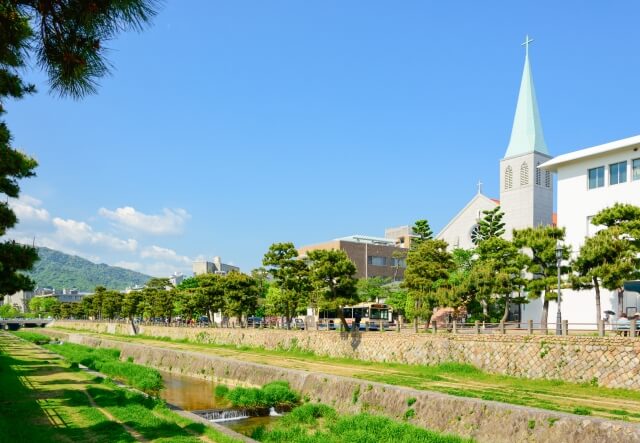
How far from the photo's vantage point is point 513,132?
60.3 meters

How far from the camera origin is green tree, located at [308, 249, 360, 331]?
33.7m

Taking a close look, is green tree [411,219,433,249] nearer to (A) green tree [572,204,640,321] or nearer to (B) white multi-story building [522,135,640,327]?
(B) white multi-story building [522,135,640,327]

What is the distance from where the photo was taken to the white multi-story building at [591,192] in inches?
1310

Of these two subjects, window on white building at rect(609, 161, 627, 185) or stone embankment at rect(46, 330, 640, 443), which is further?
window on white building at rect(609, 161, 627, 185)

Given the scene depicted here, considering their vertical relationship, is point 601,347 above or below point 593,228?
below

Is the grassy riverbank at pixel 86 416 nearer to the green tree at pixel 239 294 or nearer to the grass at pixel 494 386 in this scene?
the grass at pixel 494 386

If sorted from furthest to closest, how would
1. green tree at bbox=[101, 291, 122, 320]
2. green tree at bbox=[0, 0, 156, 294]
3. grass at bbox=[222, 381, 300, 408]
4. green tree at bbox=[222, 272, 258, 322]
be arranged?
green tree at bbox=[101, 291, 122, 320] < green tree at bbox=[222, 272, 258, 322] < grass at bbox=[222, 381, 300, 408] < green tree at bbox=[0, 0, 156, 294]

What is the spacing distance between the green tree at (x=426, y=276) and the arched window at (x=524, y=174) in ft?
81.3

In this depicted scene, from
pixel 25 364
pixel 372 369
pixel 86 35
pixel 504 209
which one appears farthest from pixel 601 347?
pixel 504 209

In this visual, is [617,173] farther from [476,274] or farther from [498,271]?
[476,274]

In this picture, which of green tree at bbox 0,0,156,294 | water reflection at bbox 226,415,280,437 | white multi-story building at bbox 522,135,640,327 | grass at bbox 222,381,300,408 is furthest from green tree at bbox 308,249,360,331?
green tree at bbox 0,0,156,294

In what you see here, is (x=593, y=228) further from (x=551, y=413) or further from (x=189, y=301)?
(x=189, y=301)

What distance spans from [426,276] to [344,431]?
2064 cm

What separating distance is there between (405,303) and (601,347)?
1267 inches
